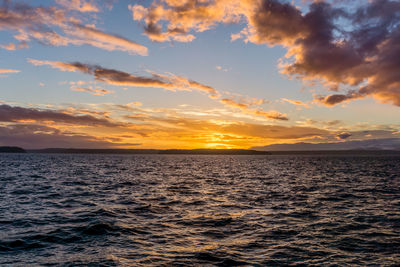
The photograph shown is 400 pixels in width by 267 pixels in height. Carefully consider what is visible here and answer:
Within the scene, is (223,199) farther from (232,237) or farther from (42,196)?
(42,196)

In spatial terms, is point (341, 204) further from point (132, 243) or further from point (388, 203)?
point (132, 243)

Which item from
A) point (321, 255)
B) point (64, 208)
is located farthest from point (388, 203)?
point (64, 208)

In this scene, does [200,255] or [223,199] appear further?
[223,199]

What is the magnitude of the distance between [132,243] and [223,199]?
1517 cm

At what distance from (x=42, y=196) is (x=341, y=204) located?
2988cm

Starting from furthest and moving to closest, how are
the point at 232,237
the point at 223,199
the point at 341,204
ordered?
the point at 223,199 → the point at 341,204 → the point at 232,237

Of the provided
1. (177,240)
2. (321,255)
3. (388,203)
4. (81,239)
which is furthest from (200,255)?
(388,203)

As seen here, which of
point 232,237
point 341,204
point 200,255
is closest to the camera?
point 200,255

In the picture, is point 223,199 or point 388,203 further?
point 223,199

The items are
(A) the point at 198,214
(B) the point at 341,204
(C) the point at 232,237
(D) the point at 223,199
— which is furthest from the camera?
(D) the point at 223,199

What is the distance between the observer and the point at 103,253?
1264cm

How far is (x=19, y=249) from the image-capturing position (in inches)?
510

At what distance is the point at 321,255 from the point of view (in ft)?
41.4

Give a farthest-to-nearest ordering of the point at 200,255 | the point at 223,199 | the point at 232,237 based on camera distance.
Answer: the point at 223,199 → the point at 232,237 → the point at 200,255
